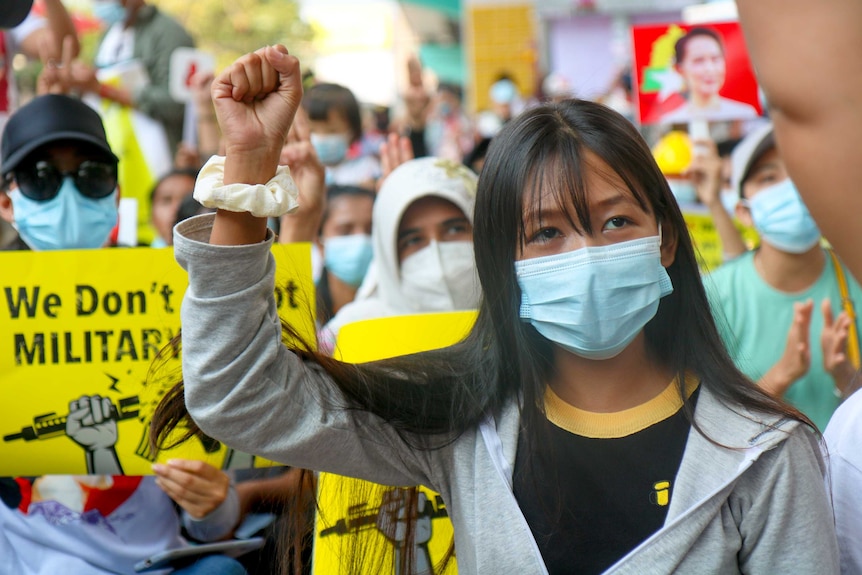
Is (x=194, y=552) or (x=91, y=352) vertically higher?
(x=91, y=352)

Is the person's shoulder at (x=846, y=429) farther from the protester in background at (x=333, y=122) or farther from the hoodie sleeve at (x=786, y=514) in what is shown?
the protester in background at (x=333, y=122)

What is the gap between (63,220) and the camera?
3.29 m

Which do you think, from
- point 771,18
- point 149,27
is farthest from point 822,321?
point 149,27

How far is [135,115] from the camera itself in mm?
6371

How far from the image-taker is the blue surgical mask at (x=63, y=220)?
129 inches

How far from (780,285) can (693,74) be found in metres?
1.43

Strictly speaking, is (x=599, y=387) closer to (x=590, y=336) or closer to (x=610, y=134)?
(x=590, y=336)

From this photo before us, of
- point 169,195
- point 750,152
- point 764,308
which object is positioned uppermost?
point 169,195

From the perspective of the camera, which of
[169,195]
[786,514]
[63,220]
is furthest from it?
[169,195]

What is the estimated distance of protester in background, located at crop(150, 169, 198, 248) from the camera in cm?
535

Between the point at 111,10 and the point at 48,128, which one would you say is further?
the point at 111,10

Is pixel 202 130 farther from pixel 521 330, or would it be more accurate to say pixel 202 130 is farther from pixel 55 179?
pixel 521 330

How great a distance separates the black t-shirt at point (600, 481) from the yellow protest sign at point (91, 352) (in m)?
0.93

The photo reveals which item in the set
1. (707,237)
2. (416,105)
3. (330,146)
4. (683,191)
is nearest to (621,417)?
(707,237)
